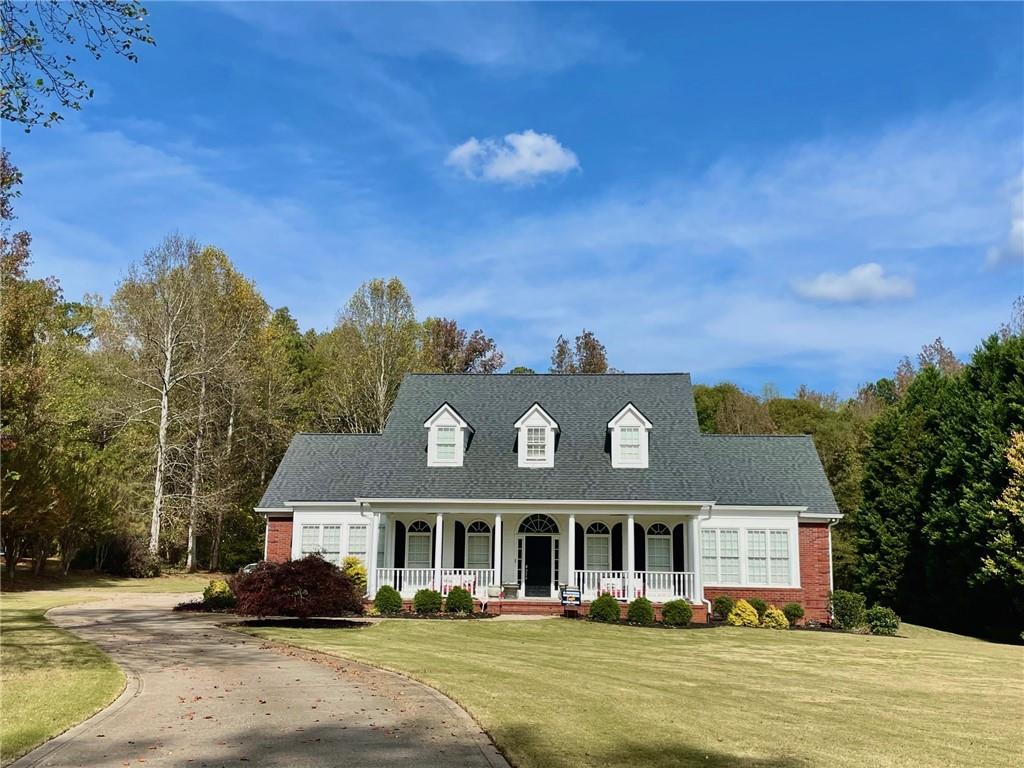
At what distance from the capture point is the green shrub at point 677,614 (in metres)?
21.8

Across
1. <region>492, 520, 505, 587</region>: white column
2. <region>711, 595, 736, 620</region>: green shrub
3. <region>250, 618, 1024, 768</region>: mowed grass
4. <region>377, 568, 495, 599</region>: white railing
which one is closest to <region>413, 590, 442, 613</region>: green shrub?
<region>377, 568, 495, 599</region>: white railing

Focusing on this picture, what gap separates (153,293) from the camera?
39.7 m

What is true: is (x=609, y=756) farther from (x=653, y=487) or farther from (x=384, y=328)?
(x=384, y=328)

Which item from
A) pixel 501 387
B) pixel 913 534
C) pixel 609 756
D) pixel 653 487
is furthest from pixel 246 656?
pixel 913 534

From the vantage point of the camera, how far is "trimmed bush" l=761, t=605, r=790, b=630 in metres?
23.0

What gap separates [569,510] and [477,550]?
3909 millimetres

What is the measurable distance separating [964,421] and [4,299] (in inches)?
1288

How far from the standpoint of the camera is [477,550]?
2614cm

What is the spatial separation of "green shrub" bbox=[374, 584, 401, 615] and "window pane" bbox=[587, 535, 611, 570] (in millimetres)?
6540

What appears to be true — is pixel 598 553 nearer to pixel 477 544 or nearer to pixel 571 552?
pixel 571 552

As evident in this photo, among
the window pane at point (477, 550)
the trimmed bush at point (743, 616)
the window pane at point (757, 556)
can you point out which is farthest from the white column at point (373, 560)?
the window pane at point (757, 556)

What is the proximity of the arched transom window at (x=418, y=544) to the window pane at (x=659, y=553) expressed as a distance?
7.37 m

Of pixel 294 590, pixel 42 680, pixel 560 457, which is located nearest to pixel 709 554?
pixel 560 457

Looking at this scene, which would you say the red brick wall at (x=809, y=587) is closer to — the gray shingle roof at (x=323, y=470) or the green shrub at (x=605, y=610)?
the green shrub at (x=605, y=610)
